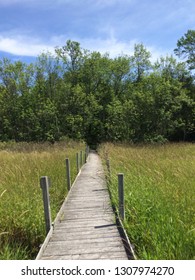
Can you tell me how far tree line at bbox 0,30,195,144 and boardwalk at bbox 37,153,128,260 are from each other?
682 inches

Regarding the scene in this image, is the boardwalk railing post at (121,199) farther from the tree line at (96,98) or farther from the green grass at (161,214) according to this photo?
the tree line at (96,98)

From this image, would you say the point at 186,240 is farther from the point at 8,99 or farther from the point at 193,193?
the point at 8,99

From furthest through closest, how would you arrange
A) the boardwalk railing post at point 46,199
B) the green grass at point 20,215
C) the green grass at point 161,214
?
the boardwalk railing post at point 46,199 < the green grass at point 20,215 < the green grass at point 161,214

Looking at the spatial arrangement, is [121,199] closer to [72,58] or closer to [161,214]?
[161,214]

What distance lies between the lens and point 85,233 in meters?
4.71

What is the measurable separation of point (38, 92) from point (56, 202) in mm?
32724

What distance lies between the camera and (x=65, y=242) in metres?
4.39

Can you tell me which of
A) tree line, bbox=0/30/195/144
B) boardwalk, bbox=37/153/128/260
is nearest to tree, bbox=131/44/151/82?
tree line, bbox=0/30/195/144

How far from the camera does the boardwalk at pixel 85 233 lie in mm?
3914

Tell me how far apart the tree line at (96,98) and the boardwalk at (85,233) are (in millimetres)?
17326

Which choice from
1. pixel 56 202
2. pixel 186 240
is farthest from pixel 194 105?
pixel 186 240

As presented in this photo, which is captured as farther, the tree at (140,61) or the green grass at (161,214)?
the tree at (140,61)

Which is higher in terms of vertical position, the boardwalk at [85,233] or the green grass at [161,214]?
the green grass at [161,214]

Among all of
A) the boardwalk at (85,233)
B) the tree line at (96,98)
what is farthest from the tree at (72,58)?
the boardwalk at (85,233)
